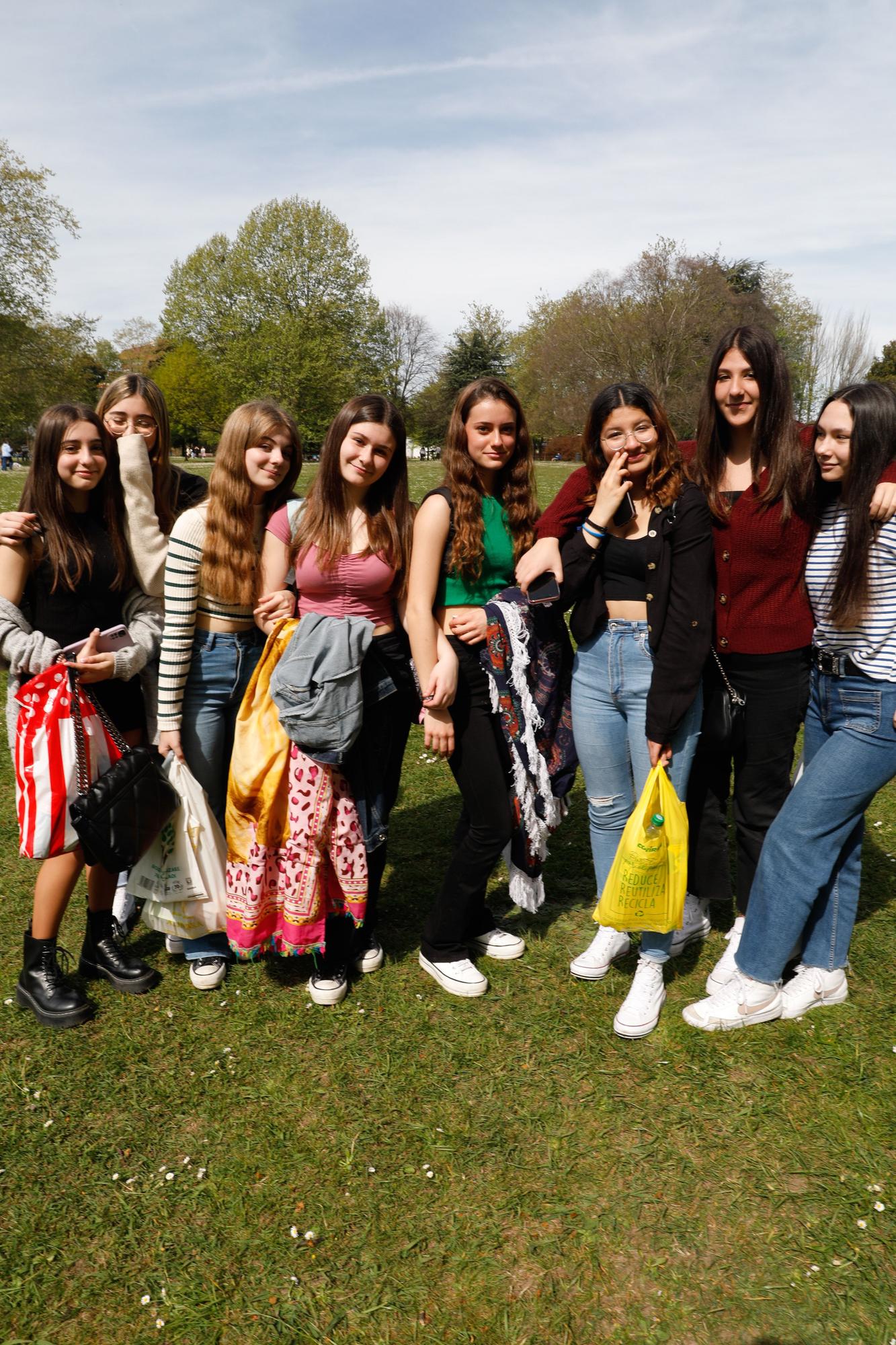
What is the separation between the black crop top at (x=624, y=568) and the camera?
3.33 m

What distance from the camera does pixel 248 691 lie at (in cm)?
349

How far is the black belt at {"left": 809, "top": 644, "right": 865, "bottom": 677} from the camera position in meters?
3.23

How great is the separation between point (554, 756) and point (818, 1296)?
6.55 feet

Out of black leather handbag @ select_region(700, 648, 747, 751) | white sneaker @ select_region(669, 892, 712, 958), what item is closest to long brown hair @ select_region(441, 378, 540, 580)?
black leather handbag @ select_region(700, 648, 747, 751)

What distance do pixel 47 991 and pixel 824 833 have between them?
10.3ft

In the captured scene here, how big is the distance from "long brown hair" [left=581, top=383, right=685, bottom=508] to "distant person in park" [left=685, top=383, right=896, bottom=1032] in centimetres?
52

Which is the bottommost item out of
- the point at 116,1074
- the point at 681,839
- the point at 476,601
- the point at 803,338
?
the point at 116,1074

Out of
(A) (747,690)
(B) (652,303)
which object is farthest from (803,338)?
(A) (747,690)

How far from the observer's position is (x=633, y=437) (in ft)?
10.7

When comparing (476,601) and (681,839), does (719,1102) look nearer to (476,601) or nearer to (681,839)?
(681,839)

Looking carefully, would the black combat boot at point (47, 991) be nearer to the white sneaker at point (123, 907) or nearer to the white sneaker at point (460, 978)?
the white sneaker at point (123, 907)

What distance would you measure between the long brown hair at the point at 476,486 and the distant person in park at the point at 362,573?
218 mm

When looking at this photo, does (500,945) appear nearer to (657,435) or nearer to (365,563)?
(365,563)

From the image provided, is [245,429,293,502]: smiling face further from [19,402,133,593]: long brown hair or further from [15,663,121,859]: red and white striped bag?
[15,663,121,859]: red and white striped bag
